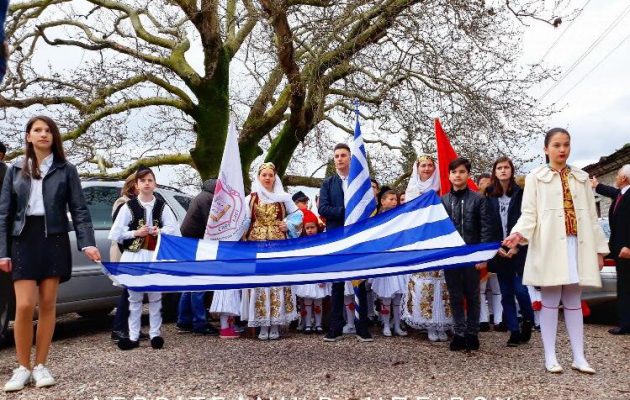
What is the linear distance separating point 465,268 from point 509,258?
74 cm

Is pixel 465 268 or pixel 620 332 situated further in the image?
pixel 620 332

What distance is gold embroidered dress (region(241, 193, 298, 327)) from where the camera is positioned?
6.60m

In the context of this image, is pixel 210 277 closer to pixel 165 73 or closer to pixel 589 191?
pixel 589 191

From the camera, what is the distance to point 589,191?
4.77 m

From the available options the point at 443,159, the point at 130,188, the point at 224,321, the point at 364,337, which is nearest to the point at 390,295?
the point at 364,337

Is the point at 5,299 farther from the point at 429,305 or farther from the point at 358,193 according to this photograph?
the point at 429,305

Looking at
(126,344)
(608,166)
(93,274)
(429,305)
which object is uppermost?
(608,166)

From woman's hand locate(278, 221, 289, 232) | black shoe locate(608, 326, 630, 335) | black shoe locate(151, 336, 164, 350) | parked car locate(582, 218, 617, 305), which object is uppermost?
woman's hand locate(278, 221, 289, 232)

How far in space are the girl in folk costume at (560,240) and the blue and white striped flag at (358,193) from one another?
79.9 inches

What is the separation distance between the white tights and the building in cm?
2102

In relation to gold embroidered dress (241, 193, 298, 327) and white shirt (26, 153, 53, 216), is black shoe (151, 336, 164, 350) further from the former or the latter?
white shirt (26, 153, 53, 216)

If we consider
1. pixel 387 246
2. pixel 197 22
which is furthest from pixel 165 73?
pixel 387 246

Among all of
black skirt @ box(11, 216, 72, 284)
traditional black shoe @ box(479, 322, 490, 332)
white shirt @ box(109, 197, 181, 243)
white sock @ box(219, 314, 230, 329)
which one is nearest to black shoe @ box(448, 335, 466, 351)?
traditional black shoe @ box(479, 322, 490, 332)

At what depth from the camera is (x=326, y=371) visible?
4.76 meters
